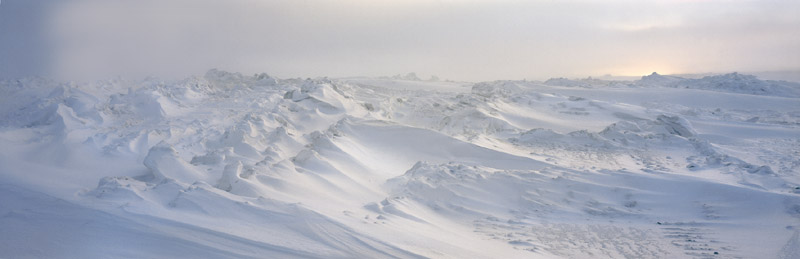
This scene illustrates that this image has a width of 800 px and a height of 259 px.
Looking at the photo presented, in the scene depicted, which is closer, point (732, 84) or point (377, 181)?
point (377, 181)

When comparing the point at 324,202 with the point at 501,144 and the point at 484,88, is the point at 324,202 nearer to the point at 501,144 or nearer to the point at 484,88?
the point at 501,144

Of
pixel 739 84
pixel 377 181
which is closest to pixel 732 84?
pixel 739 84

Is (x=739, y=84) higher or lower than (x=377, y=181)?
higher

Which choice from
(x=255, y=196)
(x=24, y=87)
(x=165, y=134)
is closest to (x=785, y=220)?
(x=255, y=196)

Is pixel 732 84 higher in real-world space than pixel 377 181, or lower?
higher

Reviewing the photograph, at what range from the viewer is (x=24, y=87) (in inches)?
381

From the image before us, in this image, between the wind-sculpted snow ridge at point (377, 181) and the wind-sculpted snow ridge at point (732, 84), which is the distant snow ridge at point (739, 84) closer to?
the wind-sculpted snow ridge at point (732, 84)

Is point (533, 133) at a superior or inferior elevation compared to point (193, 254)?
superior

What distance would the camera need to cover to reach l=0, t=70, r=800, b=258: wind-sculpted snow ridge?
2.78m

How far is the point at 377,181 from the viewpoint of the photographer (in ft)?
14.8

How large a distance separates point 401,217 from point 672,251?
1.63 meters

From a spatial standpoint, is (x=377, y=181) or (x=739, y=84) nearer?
(x=377, y=181)

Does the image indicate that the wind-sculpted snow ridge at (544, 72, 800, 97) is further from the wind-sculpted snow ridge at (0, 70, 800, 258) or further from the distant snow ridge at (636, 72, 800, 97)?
the wind-sculpted snow ridge at (0, 70, 800, 258)

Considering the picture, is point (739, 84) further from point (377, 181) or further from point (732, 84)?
point (377, 181)
